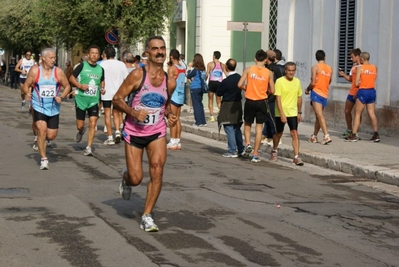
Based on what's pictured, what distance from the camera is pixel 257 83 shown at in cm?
1491

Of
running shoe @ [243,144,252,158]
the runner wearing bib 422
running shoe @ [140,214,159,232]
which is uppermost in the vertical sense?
the runner wearing bib 422

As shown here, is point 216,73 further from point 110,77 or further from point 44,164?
point 44,164

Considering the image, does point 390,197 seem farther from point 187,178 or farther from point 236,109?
point 236,109

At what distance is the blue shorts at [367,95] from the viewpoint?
1794 cm

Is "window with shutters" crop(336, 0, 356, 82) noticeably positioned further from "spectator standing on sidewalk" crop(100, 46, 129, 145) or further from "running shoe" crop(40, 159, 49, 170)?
"running shoe" crop(40, 159, 49, 170)

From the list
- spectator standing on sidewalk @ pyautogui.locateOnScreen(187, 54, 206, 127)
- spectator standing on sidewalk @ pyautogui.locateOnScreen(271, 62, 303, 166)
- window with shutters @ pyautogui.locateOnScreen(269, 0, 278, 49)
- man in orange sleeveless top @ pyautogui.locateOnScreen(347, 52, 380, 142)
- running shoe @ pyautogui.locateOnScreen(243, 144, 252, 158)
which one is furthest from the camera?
window with shutters @ pyautogui.locateOnScreen(269, 0, 278, 49)

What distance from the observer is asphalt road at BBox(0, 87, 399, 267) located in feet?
24.3

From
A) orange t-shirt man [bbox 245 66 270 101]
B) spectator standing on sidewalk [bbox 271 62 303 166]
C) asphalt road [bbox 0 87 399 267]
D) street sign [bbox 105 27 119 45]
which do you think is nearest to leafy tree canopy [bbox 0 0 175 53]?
street sign [bbox 105 27 119 45]

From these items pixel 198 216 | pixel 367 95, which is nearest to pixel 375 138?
pixel 367 95

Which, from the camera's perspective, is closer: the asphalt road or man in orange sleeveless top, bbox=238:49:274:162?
the asphalt road

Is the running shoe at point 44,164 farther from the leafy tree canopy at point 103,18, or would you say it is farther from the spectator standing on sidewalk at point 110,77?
the leafy tree canopy at point 103,18

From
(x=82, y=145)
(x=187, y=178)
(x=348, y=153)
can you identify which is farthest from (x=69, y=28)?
(x=187, y=178)

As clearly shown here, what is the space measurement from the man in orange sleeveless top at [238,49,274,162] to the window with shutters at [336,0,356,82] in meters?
6.76

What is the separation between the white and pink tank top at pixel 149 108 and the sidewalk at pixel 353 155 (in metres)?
5.29
